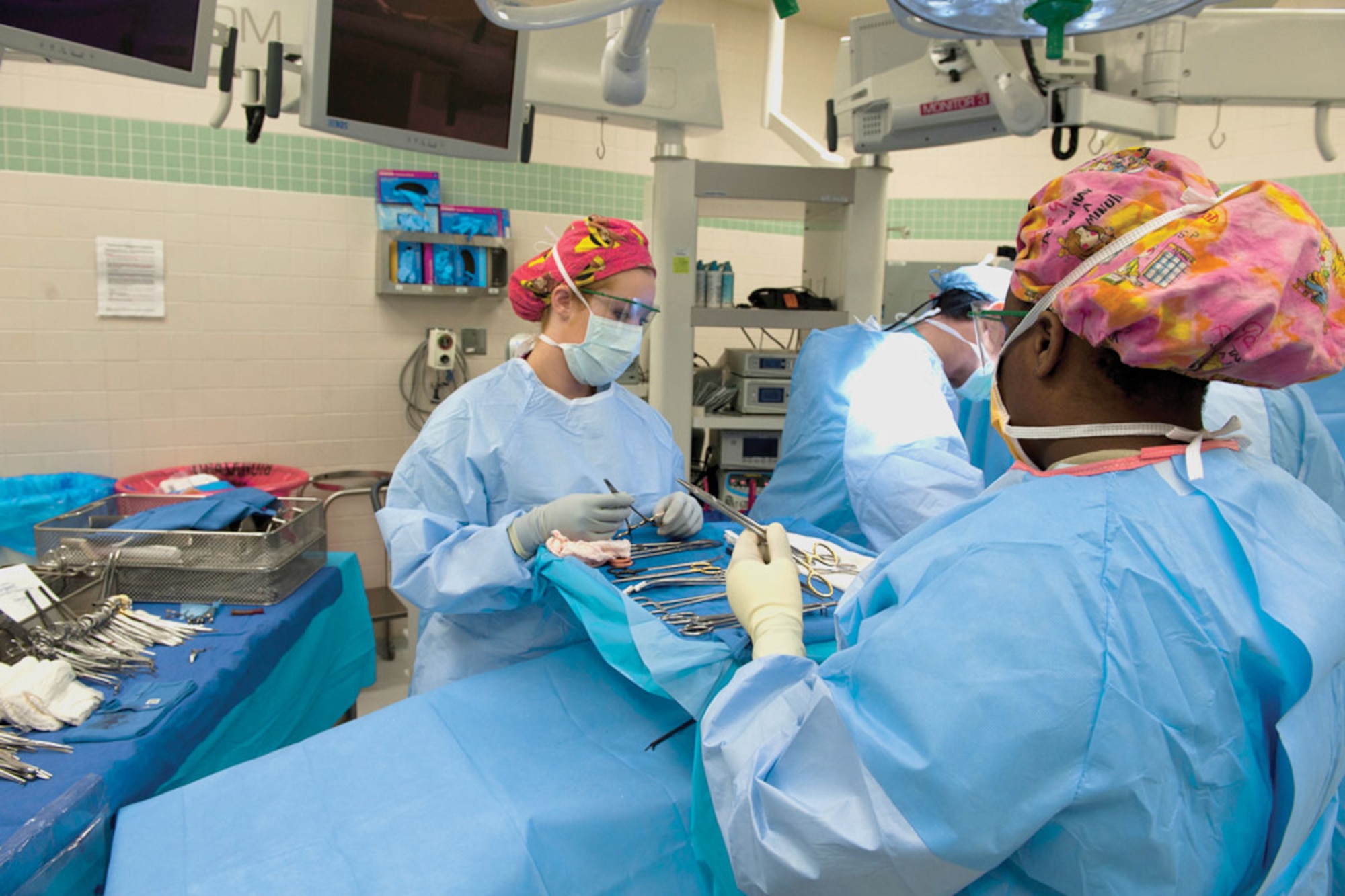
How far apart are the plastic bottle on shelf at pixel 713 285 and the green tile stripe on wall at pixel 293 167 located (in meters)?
0.95

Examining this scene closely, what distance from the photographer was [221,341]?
3.63m

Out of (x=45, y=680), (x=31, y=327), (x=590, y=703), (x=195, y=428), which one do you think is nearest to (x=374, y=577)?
(x=195, y=428)

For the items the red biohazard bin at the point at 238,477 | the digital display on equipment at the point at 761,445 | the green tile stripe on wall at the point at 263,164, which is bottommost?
the red biohazard bin at the point at 238,477

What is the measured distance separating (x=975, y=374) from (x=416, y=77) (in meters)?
1.76

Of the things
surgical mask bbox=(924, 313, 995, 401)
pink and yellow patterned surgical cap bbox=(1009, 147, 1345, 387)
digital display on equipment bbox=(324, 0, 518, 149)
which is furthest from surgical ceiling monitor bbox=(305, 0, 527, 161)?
pink and yellow patterned surgical cap bbox=(1009, 147, 1345, 387)

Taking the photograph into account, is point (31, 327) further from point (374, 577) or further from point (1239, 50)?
point (1239, 50)

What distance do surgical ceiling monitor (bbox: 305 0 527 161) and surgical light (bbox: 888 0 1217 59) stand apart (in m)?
1.22

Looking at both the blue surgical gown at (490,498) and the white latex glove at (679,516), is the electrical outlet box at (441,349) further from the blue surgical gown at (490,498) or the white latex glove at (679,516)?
the white latex glove at (679,516)

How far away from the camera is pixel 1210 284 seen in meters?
0.71

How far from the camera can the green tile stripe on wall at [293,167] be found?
3.26m

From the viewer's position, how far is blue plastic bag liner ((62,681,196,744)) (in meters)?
1.41

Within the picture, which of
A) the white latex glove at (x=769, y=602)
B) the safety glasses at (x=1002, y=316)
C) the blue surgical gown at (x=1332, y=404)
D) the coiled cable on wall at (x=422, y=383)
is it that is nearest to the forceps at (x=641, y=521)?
the white latex glove at (x=769, y=602)

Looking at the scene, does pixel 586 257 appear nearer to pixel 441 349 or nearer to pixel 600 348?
pixel 600 348

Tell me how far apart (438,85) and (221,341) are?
2186 millimetres
